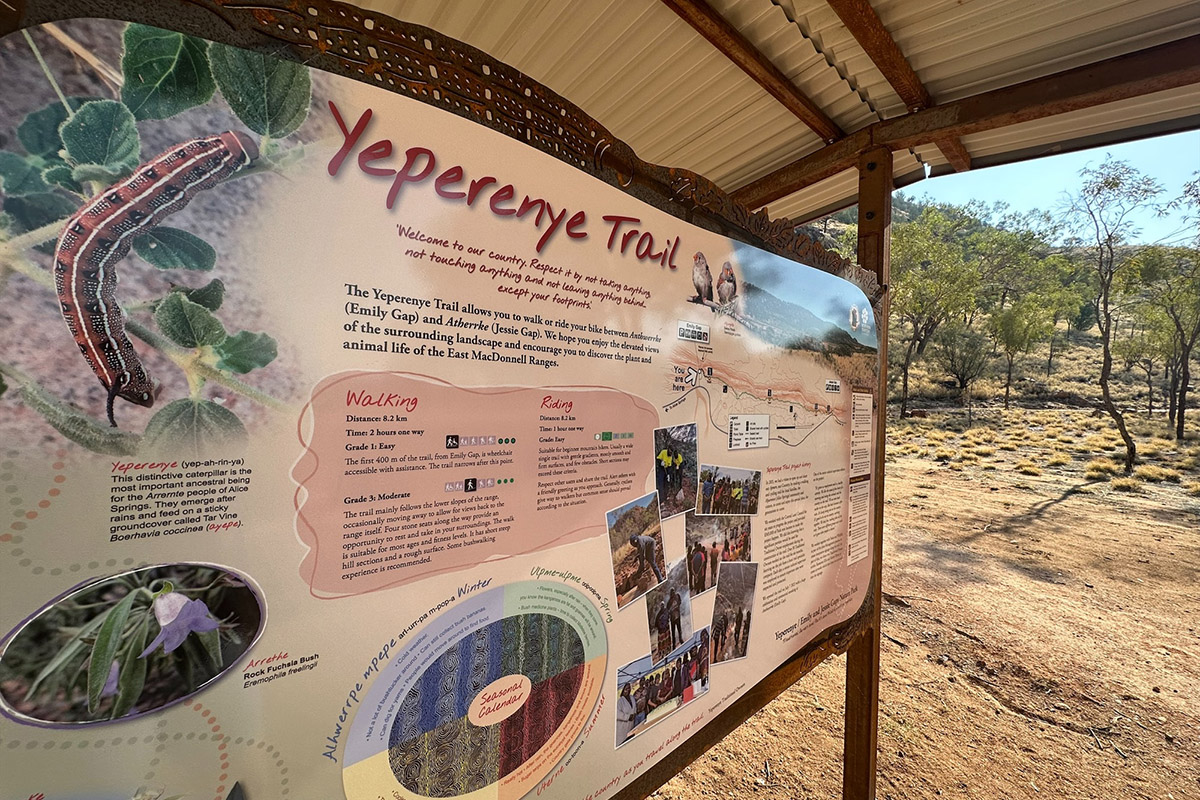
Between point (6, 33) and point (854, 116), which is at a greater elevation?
point (854, 116)

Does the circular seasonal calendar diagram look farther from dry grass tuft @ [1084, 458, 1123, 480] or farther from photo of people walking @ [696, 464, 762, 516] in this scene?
dry grass tuft @ [1084, 458, 1123, 480]

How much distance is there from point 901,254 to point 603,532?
19502mm

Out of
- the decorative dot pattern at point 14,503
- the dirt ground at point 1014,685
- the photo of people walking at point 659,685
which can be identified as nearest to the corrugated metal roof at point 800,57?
the decorative dot pattern at point 14,503

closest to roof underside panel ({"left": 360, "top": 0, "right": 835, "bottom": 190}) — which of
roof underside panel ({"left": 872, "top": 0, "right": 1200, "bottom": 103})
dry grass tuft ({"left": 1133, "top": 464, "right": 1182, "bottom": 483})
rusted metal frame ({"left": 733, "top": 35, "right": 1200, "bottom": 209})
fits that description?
rusted metal frame ({"left": 733, "top": 35, "right": 1200, "bottom": 209})

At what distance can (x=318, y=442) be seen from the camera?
2.36 feet

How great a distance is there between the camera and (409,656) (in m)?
0.83

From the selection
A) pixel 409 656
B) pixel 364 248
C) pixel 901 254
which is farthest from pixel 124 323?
pixel 901 254

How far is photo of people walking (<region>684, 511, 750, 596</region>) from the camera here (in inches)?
51.7

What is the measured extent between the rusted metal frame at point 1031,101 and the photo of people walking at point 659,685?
231cm

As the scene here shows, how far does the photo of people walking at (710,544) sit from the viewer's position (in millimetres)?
1313

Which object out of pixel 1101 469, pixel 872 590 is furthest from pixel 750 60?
pixel 1101 469

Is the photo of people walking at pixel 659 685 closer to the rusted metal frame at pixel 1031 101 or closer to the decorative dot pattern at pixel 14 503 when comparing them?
the decorative dot pattern at pixel 14 503

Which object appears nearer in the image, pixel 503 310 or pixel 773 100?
pixel 503 310

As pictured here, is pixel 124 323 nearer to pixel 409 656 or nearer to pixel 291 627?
pixel 291 627
